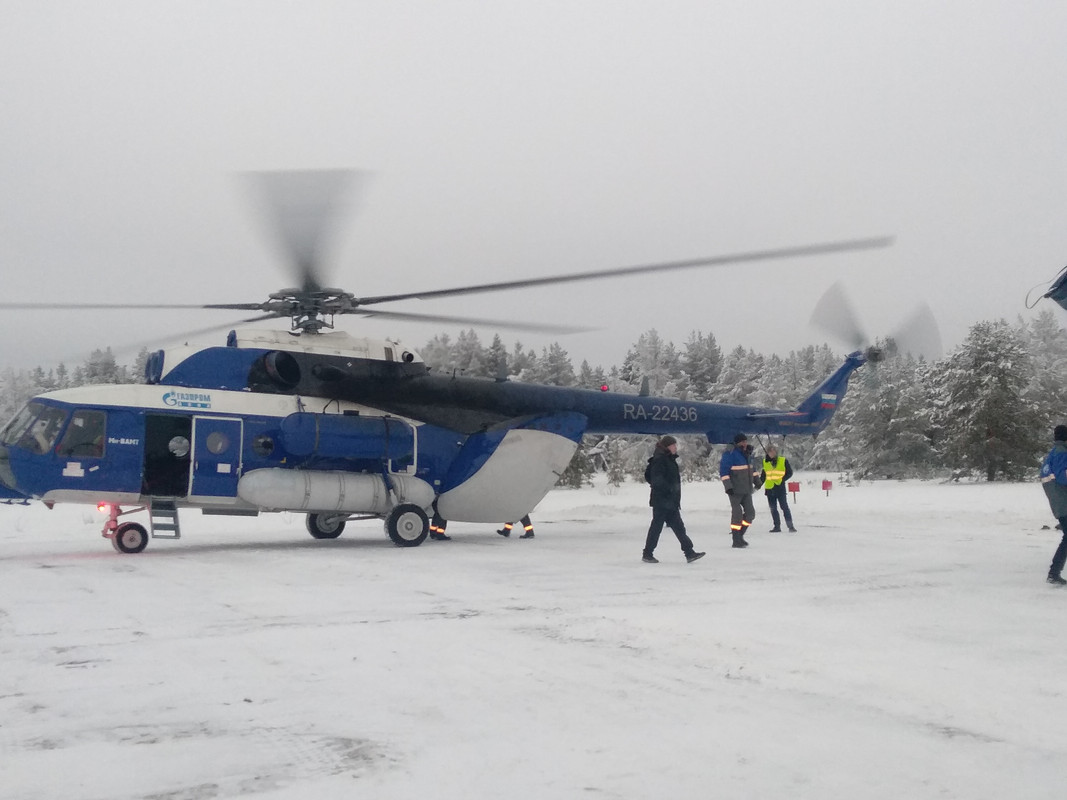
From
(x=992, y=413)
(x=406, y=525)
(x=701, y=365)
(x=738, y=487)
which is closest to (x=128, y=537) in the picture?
(x=406, y=525)

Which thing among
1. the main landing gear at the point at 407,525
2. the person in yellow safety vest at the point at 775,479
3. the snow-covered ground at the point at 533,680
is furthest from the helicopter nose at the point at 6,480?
the person in yellow safety vest at the point at 775,479

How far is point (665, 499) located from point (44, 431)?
8599 millimetres

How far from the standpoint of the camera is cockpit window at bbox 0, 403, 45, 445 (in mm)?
12584

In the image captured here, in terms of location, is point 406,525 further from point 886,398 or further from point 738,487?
point 886,398

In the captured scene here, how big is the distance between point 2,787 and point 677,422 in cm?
1506

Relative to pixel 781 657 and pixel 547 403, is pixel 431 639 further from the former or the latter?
pixel 547 403

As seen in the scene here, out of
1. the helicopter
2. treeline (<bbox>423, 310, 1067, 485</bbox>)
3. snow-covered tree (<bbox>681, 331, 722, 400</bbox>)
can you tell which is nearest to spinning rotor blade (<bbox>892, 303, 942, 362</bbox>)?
treeline (<bbox>423, 310, 1067, 485</bbox>)

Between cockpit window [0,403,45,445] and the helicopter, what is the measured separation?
2 cm

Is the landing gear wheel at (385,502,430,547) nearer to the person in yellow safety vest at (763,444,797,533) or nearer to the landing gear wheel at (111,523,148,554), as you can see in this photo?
the landing gear wheel at (111,523,148,554)

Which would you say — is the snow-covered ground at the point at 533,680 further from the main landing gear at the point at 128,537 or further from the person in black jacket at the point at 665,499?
the main landing gear at the point at 128,537

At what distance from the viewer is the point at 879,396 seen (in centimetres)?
4709

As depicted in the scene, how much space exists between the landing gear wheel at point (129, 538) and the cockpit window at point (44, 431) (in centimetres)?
154

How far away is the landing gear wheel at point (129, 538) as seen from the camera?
42.8 feet

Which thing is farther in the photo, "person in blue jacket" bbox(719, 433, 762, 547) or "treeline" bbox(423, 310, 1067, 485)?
"treeline" bbox(423, 310, 1067, 485)
